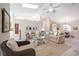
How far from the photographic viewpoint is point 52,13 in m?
3.07

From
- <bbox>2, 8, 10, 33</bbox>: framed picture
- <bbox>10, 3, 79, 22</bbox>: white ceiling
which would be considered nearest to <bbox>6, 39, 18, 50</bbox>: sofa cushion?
<bbox>2, 8, 10, 33</bbox>: framed picture

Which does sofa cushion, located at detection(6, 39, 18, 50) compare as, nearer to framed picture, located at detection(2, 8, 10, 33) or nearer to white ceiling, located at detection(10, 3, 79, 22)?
framed picture, located at detection(2, 8, 10, 33)

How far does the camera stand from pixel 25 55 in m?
2.37

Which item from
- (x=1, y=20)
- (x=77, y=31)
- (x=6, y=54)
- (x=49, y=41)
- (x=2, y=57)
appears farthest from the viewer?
(x=49, y=41)

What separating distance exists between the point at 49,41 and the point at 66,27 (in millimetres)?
579

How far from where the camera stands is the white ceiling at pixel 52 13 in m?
2.71

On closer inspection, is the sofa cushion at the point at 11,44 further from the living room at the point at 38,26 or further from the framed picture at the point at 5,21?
the framed picture at the point at 5,21

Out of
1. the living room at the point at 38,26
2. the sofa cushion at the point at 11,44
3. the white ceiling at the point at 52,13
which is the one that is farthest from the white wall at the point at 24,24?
the sofa cushion at the point at 11,44

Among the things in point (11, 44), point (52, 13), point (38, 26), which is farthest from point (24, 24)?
point (52, 13)

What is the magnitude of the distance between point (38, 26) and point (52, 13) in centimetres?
54

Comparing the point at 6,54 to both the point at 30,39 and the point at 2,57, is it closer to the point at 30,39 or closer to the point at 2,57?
the point at 2,57

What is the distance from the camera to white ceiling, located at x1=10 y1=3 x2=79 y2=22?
2715mm

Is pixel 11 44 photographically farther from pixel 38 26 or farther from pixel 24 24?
pixel 38 26

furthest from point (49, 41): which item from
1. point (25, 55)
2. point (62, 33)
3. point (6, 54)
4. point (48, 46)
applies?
point (6, 54)
